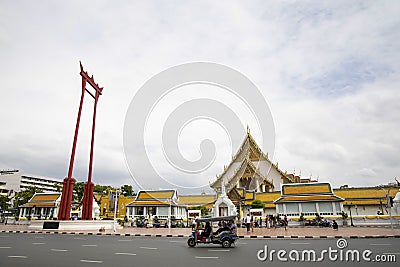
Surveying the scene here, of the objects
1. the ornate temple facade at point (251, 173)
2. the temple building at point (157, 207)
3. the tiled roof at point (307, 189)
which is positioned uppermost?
the ornate temple facade at point (251, 173)

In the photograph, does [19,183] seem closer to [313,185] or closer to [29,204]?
[29,204]

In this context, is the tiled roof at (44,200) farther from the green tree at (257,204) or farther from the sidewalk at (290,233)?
the green tree at (257,204)

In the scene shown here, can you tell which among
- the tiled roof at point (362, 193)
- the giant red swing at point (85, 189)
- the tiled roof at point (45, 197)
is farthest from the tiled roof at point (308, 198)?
the tiled roof at point (45, 197)

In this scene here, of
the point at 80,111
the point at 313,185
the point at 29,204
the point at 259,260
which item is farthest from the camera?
the point at 29,204

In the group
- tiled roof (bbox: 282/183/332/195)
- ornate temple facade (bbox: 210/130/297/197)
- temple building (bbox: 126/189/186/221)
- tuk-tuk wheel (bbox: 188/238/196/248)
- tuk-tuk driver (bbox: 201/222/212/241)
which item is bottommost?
tuk-tuk wheel (bbox: 188/238/196/248)

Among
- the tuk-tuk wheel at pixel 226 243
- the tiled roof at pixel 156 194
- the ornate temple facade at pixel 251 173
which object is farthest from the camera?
the ornate temple facade at pixel 251 173

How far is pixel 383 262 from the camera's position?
8539mm

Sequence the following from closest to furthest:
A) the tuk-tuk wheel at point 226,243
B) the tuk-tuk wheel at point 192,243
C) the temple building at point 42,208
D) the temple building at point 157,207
Answer: the tuk-tuk wheel at point 226,243 → the tuk-tuk wheel at point 192,243 → the temple building at point 157,207 → the temple building at point 42,208

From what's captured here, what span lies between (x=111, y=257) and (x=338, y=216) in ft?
97.7

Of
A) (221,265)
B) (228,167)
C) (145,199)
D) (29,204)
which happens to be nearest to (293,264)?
(221,265)

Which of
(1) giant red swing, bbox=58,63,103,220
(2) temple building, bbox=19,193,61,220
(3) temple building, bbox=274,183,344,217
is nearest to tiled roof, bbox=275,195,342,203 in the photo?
(3) temple building, bbox=274,183,344,217

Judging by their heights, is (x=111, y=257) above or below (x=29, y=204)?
below

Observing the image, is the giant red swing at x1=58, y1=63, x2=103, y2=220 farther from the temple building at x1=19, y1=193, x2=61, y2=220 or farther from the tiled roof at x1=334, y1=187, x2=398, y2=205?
the tiled roof at x1=334, y1=187, x2=398, y2=205

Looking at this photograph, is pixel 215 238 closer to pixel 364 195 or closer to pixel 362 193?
pixel 364 195
